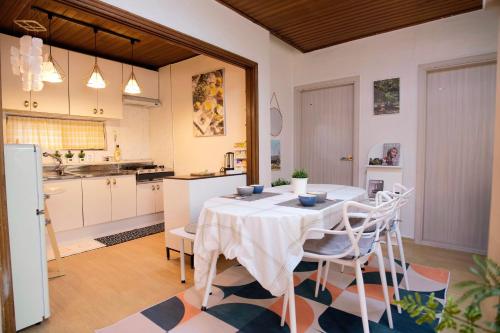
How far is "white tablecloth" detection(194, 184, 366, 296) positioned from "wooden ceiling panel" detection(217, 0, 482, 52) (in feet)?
6.92

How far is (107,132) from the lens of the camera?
175 inches

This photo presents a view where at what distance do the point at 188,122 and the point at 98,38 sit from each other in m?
1.53

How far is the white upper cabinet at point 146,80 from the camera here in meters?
4.35

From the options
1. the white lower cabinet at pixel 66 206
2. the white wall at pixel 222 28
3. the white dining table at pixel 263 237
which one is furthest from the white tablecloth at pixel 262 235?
the white lower cabinet at pixel 66 206

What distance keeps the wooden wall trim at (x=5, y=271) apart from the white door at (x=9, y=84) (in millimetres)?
2210

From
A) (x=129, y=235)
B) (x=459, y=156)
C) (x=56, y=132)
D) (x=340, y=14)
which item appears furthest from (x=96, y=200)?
(x=459, y=156)

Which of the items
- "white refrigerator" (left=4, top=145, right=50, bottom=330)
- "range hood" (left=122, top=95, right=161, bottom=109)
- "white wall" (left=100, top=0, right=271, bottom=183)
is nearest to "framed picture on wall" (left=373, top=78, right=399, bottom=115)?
"white wall" (left=100, top=0, right=271, bottom=183)

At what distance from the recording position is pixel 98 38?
355 centimetres

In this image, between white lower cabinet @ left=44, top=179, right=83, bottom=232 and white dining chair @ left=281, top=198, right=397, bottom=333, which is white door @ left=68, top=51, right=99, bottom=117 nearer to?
white lower cabinet @ left=44, top=179, right=83, bottom=232

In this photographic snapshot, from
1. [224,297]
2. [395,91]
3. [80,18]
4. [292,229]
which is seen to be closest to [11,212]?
[224,297]

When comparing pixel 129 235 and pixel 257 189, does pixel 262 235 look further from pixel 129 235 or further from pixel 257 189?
pixel 129 235

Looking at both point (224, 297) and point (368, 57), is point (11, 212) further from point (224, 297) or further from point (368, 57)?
point (368, 57)

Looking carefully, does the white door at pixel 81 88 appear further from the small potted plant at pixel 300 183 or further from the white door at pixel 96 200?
the small potted plant at pixel 300 183

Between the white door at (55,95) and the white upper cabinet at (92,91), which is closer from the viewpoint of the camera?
the white door at (55,95)
